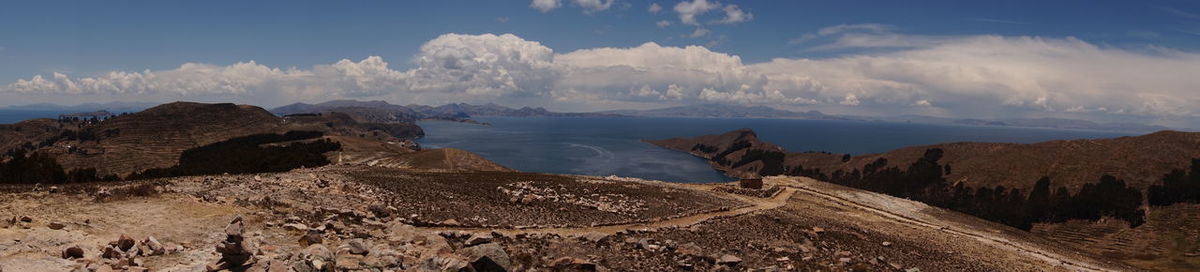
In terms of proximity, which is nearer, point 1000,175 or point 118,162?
point 1000,175

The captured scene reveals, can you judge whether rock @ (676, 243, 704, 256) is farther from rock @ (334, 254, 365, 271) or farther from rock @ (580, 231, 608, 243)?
rock @ (334, 254, 365, 271)

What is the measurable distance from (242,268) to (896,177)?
16752 cm

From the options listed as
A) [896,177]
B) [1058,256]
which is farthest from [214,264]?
[896,177]

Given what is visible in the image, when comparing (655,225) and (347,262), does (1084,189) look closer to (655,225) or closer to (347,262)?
(655,225)

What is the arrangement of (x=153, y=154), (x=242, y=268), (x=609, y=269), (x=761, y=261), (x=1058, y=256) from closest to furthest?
1. (x=242, y=268)
2. (x=609, y=269)
3. (x=761, y=261)
4. (x=1058, y=256)
5. (x=153, y=154)

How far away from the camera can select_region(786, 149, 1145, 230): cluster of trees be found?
9212cm

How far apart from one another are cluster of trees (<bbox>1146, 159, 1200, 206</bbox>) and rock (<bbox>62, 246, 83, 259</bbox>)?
5069 inches

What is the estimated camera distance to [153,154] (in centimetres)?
14588

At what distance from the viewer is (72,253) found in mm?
14375

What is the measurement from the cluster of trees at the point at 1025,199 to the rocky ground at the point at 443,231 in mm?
68876

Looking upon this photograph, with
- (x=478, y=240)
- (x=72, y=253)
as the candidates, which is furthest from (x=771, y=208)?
(x=72, y=253)

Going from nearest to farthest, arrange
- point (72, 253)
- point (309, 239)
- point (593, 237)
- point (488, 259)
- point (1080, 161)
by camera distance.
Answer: point (72, 253), point (488, 259), point (309, 239), point (593, 237), point (1080, 161)

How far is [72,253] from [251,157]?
229 ft

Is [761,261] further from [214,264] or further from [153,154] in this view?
[153,154]
